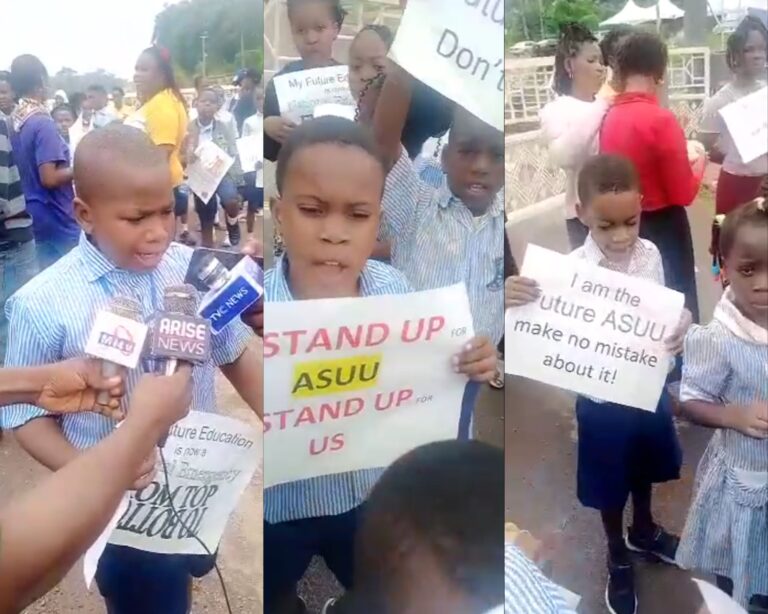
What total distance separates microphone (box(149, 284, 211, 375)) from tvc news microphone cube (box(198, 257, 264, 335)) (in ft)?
0.09

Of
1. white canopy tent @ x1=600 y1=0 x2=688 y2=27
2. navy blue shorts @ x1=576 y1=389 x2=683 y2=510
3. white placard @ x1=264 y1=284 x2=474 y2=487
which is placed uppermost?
white canopy tent @ x1=600 y1=0 x2=688 y2=27

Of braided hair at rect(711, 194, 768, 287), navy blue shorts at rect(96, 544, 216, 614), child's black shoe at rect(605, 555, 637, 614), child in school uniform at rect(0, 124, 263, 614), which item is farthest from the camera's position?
child's black shoe at rect(605, 555, 637, 614)

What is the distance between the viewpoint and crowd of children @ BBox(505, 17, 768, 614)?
160cm

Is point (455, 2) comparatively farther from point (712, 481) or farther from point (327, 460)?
point (712, 481)

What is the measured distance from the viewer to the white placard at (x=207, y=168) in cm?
148

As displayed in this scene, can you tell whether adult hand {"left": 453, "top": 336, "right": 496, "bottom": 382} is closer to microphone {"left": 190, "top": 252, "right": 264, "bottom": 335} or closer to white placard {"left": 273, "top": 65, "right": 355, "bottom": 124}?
microphone {"left": 190, "top": 252, "right": 264, "bottom": 335}

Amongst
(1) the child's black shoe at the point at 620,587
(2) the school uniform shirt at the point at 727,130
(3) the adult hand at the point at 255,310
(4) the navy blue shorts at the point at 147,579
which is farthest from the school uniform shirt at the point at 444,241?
(4) the navy blue shorts at the point at 147,579

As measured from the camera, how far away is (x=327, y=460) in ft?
5.15

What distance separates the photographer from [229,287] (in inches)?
59.0

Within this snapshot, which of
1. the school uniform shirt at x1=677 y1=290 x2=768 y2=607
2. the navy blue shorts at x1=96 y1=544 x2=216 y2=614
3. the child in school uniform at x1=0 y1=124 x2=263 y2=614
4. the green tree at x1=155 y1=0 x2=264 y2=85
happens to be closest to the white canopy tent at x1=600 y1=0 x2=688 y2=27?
the school uniform shirt at x1=677 y1=290 x2=768 y2=607

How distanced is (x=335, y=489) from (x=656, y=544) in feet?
2.28

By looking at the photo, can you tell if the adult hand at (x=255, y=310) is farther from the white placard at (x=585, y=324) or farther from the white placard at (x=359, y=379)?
the white placard at (x=585, y=324)

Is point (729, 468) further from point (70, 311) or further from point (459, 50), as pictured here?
point (70, 311)

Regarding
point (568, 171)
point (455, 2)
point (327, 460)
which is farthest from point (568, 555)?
point (455, 2)
